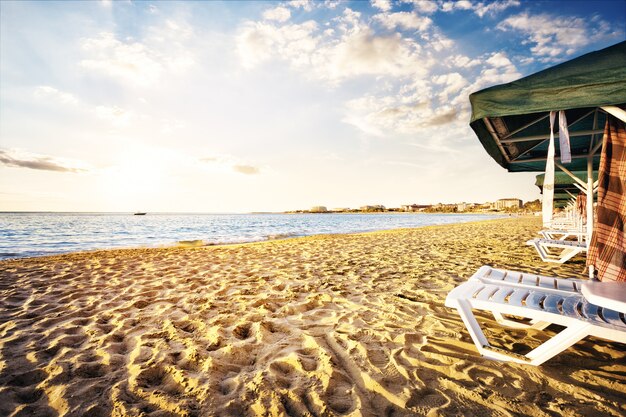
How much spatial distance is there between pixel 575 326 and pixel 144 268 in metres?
7.36

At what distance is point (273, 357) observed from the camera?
266 cm

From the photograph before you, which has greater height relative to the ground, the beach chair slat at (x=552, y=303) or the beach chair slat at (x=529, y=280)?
the beach chair slat at (x=529, y=280)

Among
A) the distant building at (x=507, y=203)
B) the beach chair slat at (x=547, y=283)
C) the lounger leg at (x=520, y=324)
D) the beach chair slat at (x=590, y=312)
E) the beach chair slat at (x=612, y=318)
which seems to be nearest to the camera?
the beach chair slat at (x=612, y=318)

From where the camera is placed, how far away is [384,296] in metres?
4.34

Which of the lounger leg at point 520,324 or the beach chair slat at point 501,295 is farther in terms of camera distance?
the lounger leg at point 520,324

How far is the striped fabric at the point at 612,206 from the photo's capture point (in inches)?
95.3

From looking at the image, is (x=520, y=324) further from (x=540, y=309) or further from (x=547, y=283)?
(x=540, y=309)

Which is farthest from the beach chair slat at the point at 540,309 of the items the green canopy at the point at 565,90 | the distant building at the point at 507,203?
the distant building at the point at 507,203

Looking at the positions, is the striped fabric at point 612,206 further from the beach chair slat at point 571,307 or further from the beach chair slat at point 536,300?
the beach chair slat at point 536,300

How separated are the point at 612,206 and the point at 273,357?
3209 millimetres

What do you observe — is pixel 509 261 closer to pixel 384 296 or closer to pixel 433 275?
pixel 433 275

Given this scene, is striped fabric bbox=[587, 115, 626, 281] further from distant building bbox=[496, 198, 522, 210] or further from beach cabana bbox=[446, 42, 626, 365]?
distant building bbox=[496, 198, 522, 210]

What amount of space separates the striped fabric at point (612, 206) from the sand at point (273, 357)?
84 cm

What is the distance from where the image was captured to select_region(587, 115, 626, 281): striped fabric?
95.3 inches
